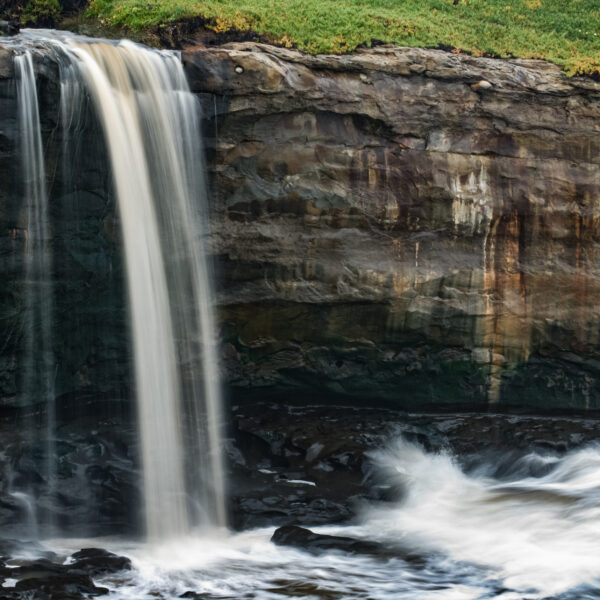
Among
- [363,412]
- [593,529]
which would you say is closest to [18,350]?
[363,412]

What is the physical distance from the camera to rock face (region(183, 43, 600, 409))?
36.5 ft

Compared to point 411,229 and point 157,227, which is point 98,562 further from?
point 411,229

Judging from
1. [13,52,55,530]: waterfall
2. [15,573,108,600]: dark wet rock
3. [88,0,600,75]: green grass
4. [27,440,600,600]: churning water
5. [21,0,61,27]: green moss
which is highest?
[21,0,61,27]: green moss

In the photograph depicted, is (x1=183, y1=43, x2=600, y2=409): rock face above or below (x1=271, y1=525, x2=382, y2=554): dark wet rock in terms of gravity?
above

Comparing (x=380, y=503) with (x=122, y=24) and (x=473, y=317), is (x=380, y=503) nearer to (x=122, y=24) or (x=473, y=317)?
(x=473, y=317)

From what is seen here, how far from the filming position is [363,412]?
39.5 ft

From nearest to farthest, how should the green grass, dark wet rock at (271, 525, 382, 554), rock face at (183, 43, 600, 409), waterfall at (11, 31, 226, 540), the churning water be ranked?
the churning water, dark wet rock at (271, 525, 382, 554), waterfall at (11, 31, 226, 540), rock face at (183, 43, 600, 409), the green grass

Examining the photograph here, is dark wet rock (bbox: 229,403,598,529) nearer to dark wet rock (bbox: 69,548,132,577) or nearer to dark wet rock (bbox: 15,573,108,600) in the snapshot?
dark wet rock (bbox: 69,548,132,577)

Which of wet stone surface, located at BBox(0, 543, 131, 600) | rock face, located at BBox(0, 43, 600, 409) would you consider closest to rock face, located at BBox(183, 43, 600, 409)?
rock face, located at BBox(0, 43, 600, 409)

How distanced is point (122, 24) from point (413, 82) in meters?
4.38

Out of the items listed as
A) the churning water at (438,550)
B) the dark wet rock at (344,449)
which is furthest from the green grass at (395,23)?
the churning water at (438,550)

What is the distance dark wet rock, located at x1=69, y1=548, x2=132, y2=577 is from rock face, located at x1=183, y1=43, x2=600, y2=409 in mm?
3495

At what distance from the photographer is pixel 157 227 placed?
33.9 ft

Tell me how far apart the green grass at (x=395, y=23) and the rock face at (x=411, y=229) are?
75 centimetres
